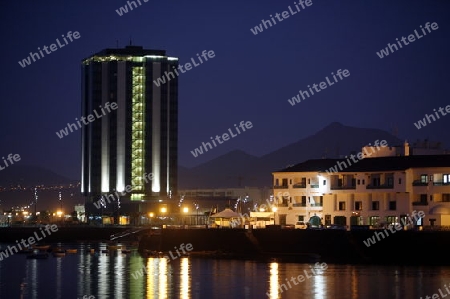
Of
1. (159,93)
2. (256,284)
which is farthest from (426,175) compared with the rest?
(159,93)

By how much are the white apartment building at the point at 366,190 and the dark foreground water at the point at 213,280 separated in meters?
17.9

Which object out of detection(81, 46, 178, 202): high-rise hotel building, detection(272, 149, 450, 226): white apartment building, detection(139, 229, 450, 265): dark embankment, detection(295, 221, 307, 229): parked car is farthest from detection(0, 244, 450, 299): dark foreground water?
detection(81, 46, 178, 202): high-rise hotel building

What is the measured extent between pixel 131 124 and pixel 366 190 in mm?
73502

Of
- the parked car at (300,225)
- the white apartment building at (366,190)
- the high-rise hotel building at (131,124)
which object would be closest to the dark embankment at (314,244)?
the parked car at (300,225)

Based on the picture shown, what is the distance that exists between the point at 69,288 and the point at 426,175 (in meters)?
42.8

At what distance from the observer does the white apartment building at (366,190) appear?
105125 mm

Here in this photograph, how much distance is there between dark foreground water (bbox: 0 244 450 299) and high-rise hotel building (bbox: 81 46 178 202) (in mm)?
78483

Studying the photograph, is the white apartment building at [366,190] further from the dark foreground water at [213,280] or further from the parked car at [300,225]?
the dark foreground water at [213,280]

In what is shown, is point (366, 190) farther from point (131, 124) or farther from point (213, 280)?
point (131, 124)

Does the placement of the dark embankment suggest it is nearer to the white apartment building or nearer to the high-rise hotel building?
the white apartment building

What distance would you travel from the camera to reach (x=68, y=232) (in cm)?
15125

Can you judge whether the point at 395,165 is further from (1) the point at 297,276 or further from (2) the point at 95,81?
(2) the point at 95,81

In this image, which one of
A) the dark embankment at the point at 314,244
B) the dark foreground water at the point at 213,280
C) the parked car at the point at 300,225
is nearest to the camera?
the dark foreground water at the point at 213,280

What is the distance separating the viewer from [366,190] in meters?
110
